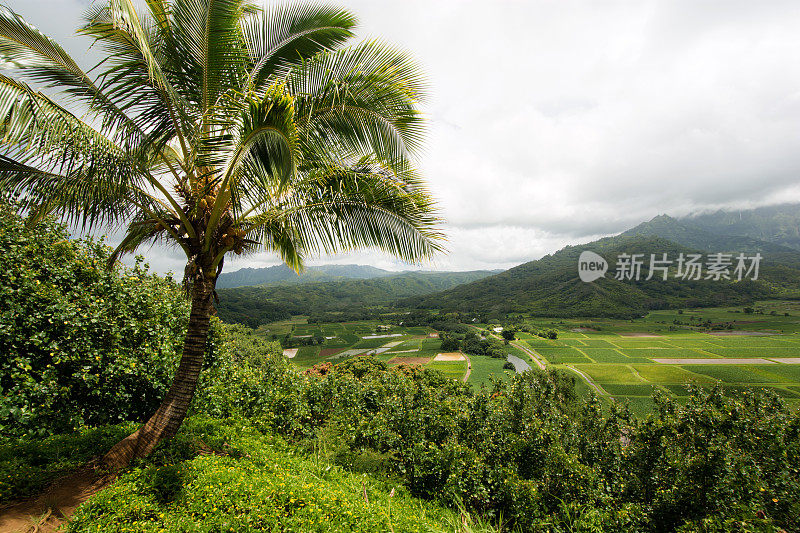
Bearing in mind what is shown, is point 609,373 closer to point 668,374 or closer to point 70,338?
point 668,374

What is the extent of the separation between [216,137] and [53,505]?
5372 millimetres

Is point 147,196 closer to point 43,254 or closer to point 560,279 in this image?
point 43,254

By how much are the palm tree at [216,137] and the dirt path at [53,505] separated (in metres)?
0.33

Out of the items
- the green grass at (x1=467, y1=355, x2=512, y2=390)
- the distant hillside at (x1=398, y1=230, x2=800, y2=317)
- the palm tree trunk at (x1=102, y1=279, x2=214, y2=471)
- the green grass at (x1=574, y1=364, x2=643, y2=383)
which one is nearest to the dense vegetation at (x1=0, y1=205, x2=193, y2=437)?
the palm tree trunk at (x1=102, y1=279, x2=214, y2=471)

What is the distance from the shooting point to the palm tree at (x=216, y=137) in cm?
362

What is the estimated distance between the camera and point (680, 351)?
56.7 metres

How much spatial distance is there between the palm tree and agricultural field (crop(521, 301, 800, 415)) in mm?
30573

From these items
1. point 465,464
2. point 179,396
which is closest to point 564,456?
point 465,464

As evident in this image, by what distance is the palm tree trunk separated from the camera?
15.5 feet

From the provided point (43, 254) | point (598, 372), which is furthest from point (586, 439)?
point (598, 372)

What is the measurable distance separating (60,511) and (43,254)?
5855mm

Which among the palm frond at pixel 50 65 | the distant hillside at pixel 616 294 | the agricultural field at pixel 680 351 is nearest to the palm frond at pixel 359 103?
the palm frond at pixel 50 65

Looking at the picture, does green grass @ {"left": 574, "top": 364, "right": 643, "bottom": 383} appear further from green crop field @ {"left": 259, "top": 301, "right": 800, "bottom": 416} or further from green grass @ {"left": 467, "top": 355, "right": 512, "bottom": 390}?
green grass @ {"left": 467, "top": 355, "right": 512, "bottom": 390}

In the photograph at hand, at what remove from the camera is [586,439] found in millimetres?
9672
